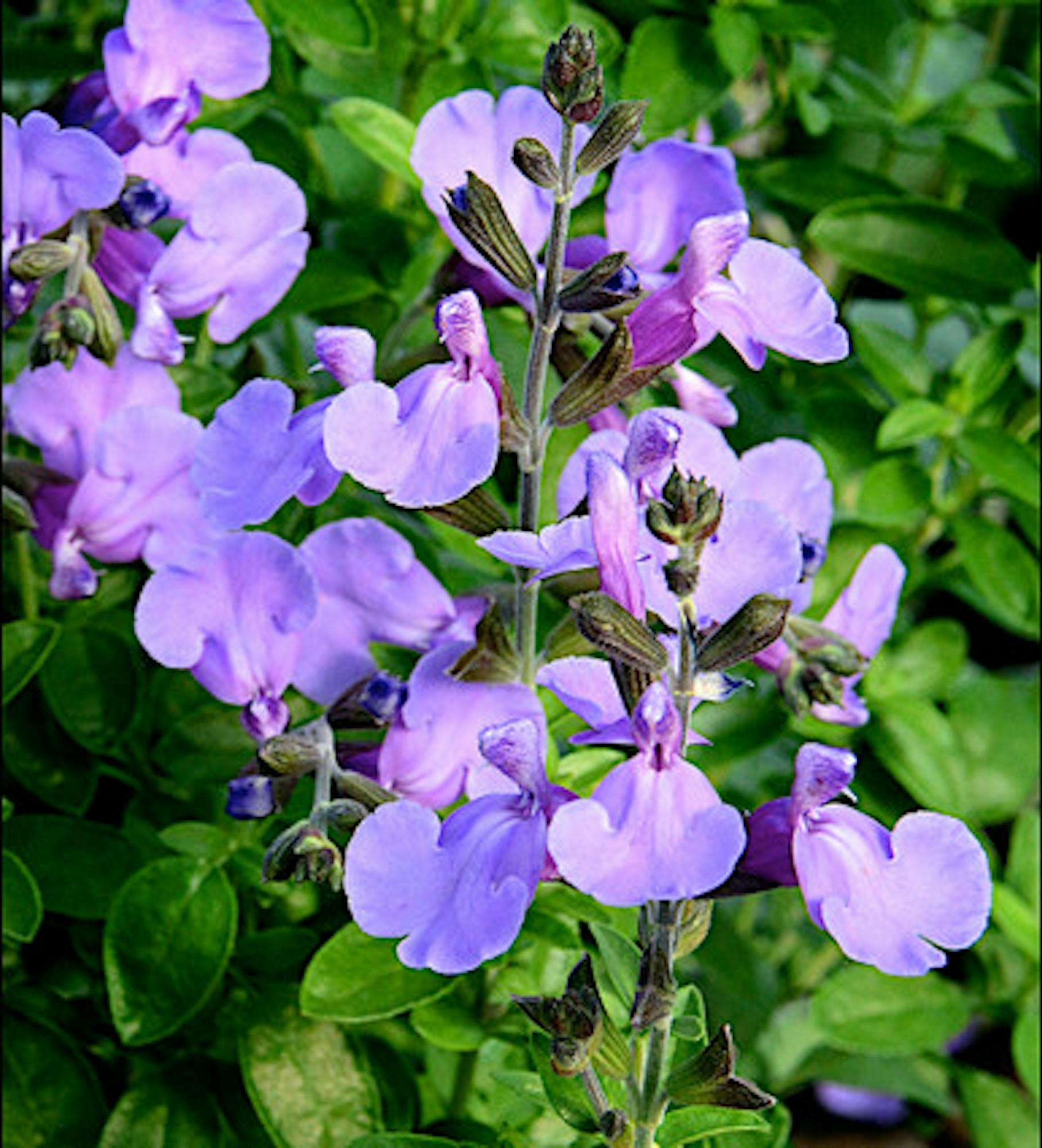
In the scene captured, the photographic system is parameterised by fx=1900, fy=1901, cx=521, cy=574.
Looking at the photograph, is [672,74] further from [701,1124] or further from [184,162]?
[701,1124]

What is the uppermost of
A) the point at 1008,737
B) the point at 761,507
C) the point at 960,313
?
the point at 761,507

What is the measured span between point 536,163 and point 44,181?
0.90 feet

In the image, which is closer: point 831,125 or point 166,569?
point 166,569

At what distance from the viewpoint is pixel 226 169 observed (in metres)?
0.89

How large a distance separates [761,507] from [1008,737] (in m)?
0.63

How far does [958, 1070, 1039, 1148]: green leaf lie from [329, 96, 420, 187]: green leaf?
0.69m

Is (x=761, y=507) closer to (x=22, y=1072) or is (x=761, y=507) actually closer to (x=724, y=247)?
(x=724, y=247)

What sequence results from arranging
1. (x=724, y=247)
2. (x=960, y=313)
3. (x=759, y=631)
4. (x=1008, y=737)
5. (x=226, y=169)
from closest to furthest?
(x=759, y=631), (x=724, y=247), (x=226, y=169), (x=1008, y=737), (x=960, y=313)

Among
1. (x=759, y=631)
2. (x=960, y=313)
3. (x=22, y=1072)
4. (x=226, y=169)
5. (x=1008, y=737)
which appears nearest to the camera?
(x=759, y=631)

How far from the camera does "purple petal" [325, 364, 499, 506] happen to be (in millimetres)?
680

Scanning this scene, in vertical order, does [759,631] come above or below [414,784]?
above

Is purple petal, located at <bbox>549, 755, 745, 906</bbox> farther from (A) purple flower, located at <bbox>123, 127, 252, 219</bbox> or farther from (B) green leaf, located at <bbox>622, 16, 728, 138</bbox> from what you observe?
(B) green leaf, located at <bbox>622, 16, 728, 138</bbox>

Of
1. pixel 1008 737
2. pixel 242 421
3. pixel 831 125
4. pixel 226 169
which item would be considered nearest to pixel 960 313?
pixel 831 125

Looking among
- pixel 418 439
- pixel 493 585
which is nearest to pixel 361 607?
pixel 493 585
